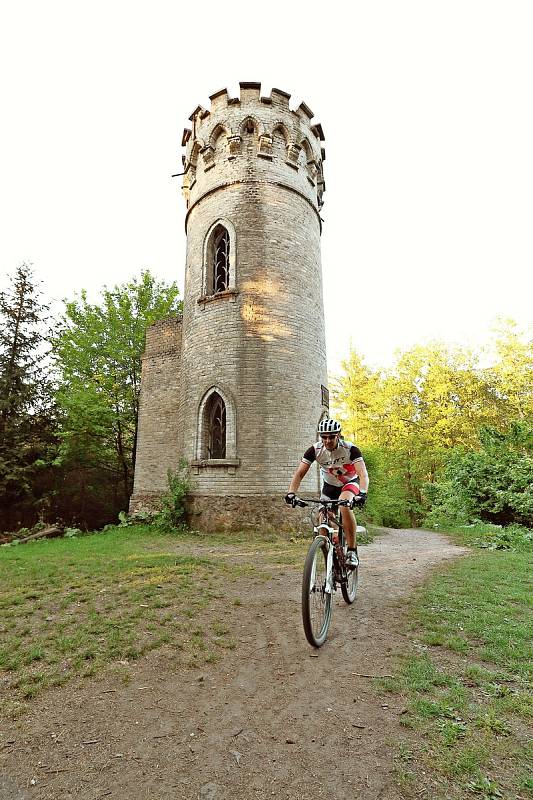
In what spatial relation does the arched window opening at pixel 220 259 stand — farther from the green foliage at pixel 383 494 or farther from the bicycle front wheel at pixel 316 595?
the bicycle front wheel at pixel 316 595

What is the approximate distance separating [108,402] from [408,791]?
1769cm

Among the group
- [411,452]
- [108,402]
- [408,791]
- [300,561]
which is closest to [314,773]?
[408,791]

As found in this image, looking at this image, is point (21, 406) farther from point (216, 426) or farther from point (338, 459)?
point (338, 459)

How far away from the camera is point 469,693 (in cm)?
288

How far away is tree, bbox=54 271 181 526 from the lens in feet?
56.3

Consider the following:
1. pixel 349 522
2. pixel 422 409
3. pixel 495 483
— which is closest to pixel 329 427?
pixel 349 522

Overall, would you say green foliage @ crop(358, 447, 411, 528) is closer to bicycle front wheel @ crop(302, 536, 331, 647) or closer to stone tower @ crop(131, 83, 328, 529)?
stone tower @ crop(131, 83, 328, 529)

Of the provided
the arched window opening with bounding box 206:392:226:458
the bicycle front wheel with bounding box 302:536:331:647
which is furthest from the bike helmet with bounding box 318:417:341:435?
the arched window opening with bounding box 206:392:226:458

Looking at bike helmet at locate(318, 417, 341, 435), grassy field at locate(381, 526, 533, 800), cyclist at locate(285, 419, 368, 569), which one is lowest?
grassy field at locate(381, 526, 533, 800)

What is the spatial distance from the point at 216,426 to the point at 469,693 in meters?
10.0

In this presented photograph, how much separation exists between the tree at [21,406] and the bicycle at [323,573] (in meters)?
14.2

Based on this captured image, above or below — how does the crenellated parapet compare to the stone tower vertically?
above

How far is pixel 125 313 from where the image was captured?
1975cm

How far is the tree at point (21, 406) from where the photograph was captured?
1523 centimetres
